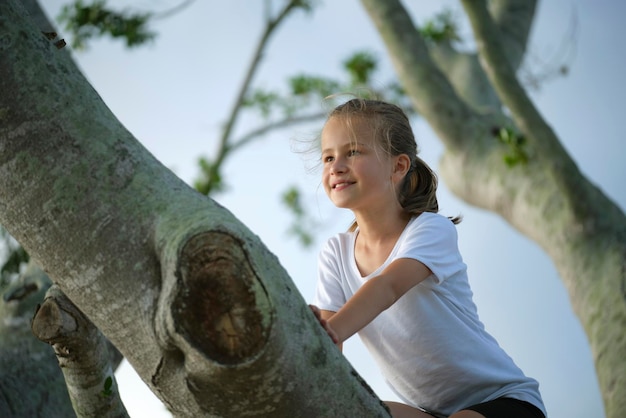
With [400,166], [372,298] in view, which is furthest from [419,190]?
[372,298]

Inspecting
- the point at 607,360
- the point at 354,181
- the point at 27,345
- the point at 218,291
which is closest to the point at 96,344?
the point at 218,291

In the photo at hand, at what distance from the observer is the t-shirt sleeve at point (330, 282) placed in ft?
7.22

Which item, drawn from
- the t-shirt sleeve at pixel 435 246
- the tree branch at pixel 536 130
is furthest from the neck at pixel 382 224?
the tree branch at pixel 536 130

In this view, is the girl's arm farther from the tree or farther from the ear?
the tree

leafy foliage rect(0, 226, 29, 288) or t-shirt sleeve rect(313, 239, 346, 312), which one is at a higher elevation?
leafy foliage rect(0, 226, 29, 288)

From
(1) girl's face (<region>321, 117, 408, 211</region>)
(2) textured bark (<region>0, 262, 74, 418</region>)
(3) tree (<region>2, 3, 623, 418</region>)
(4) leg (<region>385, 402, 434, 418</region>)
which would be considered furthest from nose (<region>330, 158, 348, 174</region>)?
(3) tree (<region>2, 3, 623, 418</region>)

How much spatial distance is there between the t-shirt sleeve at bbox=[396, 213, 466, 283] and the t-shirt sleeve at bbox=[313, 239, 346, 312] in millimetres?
276

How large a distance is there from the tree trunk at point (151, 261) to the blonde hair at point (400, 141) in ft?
2.91

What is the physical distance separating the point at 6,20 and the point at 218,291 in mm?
626

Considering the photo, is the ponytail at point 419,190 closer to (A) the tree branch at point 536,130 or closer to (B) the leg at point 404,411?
(B) the leg at point 404,411

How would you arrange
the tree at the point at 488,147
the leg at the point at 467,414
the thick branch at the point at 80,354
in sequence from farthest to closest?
the tree at the point at 488,147 < the leg at the point at 467,414 < the thick branch at the point at 80,354

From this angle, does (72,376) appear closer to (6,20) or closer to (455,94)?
(6,20)

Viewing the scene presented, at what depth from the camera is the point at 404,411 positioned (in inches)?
76.2

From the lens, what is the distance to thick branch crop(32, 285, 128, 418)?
1565 millimetres
